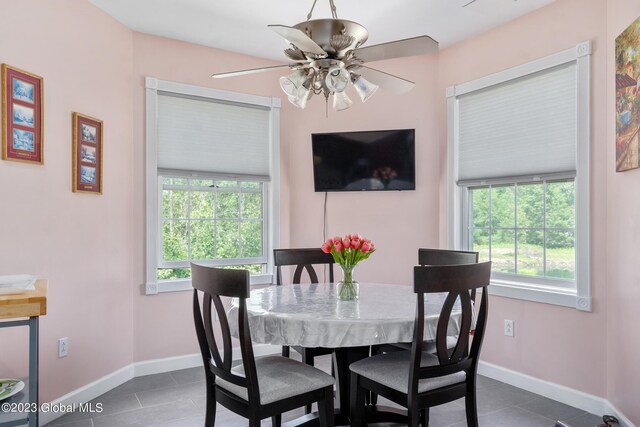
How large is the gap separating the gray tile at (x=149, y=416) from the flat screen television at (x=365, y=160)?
2.11m

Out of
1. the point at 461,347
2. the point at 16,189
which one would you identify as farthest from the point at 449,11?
the point at 16,189

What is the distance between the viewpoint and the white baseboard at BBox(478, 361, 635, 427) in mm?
2672

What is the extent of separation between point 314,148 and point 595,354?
2.66m

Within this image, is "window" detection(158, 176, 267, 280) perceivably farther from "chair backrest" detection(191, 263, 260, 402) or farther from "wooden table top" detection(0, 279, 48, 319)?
"wooden table top" detection(0, 279, 48, 319)

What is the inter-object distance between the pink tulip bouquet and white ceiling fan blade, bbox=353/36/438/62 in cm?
94

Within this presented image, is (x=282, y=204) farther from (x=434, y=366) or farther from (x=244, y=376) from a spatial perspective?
(x=434, y=366)

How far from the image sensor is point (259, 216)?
4070mm

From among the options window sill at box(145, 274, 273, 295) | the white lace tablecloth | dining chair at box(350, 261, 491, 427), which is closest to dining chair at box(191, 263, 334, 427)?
the white lace tablecloth

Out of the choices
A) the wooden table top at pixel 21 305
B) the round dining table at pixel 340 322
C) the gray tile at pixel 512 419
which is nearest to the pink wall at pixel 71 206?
the wooden table top at pixel 21 305

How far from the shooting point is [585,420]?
8.69 ft

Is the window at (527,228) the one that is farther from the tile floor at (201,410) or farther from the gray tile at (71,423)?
the gray tile at (71,423)

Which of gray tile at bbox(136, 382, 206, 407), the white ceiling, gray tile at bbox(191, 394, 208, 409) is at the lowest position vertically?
gray tile at bbox(136, 382, 206, 407)

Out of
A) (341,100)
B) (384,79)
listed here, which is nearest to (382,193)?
(341,100)

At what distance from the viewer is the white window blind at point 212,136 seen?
360 centimetres
